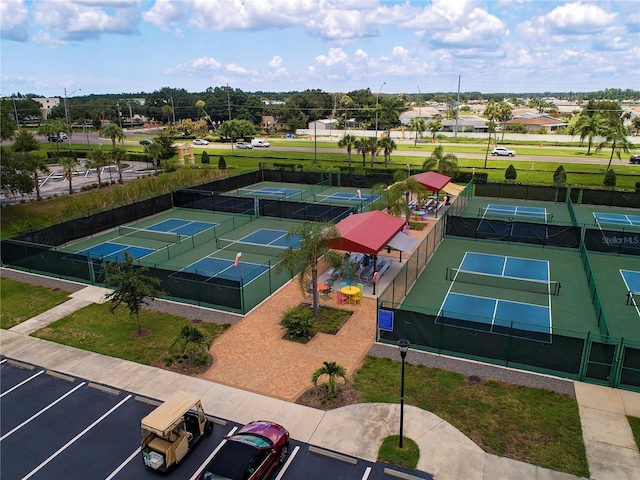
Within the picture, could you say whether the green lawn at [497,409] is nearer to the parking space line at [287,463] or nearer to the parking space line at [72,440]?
the parking space line at [287,463]

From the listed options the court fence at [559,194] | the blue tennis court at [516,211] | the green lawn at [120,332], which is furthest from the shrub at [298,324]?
the court fence at [559,194]

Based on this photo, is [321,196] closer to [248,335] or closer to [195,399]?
[248,335]

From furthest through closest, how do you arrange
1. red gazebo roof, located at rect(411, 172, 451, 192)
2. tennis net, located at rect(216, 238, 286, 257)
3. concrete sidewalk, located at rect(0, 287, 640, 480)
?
red gazebo roof, located at rect(411, 172, 451, 192) < tennis net, located at rect(216, 238, 286, 257) < concrete sidewalk, located at rect(0, 287, 640, 480)

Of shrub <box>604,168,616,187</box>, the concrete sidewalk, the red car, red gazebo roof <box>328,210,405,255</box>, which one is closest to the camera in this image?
the red car

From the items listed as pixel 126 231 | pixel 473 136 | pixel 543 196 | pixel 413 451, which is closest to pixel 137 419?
pixel 413 451

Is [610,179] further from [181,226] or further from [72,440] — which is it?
[72,440]

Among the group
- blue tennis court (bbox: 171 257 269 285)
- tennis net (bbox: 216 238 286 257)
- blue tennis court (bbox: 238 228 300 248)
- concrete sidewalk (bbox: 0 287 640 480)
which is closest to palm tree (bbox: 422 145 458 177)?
blue tennis court (bbox: 238 228 300 248)

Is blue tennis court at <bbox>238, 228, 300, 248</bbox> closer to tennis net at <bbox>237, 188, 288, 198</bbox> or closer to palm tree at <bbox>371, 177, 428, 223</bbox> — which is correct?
palm tree at <bbox>371, 177, 428, 223</bbox>
